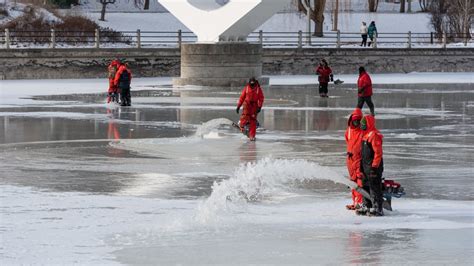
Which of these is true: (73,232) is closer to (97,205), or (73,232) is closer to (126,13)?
(97,205)

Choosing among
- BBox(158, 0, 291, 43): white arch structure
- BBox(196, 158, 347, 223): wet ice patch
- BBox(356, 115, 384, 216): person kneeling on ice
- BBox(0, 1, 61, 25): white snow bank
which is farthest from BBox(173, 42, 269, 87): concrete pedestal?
BBox(356, 115, 384, 216): person kneeling on ice

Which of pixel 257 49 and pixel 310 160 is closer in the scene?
pixel 310 160

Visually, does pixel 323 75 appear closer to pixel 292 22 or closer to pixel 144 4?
pixel 292 22

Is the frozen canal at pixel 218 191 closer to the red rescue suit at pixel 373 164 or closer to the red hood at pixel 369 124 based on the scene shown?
the red rescue suit at pixel 373 164

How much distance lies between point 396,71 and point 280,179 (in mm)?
40490

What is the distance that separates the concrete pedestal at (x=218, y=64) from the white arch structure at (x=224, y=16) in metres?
0.57

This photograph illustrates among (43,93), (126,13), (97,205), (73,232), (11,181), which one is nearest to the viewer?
(73,232)

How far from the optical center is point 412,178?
16.3 meters

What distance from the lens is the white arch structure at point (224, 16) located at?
42.9 metres

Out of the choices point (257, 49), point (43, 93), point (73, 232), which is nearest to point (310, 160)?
point (73, 232)

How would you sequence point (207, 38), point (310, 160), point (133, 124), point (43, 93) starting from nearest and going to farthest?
point (310, 160) < point (133, 124) < point (43, 93) < point (207, 38)

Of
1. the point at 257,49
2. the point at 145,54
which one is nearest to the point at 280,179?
the point at 257,49

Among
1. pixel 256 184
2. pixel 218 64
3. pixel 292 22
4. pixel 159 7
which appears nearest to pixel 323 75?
pixel 218 64

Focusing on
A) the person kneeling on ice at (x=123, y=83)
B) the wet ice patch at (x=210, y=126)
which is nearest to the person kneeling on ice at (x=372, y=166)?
the wet ice patch at (x=210, y=126)
